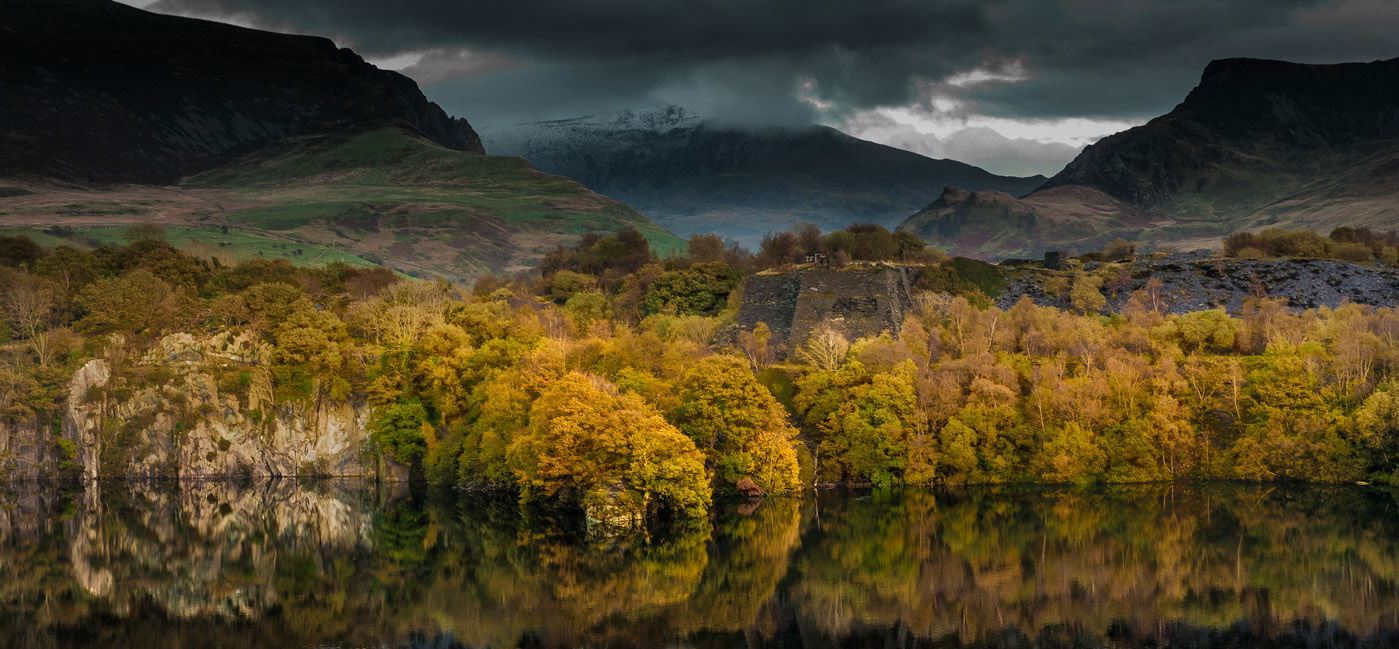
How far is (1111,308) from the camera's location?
419 ft

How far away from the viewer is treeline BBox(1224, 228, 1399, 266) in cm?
13662

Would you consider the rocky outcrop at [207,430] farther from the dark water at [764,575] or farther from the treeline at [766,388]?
the dark water at [764,575]

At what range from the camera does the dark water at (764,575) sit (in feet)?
147

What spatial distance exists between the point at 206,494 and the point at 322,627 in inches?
1923

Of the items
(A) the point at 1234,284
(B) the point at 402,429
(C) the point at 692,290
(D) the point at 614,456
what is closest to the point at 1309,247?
(A) the point at 1234,284

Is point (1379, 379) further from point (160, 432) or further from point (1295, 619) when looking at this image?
point (160, 432)

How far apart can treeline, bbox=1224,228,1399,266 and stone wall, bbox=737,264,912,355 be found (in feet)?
188

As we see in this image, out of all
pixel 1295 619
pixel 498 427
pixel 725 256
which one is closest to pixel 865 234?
pixel 725 256

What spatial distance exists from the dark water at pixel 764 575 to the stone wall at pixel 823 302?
36140mm

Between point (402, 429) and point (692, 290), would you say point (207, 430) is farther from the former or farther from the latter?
point (692, 290)

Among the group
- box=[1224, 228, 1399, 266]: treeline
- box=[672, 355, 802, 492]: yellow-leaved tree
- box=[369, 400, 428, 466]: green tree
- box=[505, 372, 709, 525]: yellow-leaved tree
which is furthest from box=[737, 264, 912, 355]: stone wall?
box=[1224, 228, 1399, 266]: treeline

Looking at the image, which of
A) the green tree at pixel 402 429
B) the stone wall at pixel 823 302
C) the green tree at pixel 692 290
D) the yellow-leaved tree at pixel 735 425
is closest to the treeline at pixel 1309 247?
the stone wall at pixel 823 302

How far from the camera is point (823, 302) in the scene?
11356 centimetres

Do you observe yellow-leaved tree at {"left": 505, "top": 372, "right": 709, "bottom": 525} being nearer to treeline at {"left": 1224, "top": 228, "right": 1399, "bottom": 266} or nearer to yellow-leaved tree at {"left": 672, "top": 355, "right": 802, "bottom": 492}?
yellow-leaved tree at {"left": 672, "top": 355, "right": 802, "bottom": 492}
